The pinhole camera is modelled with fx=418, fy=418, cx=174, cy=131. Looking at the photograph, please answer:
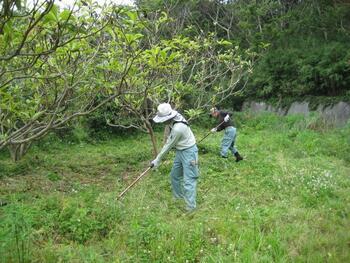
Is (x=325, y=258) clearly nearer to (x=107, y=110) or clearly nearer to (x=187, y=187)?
(x=187, y=187)

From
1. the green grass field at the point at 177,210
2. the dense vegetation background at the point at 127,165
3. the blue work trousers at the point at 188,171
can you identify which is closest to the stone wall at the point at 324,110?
the dense vegetation background at the point at 127,165

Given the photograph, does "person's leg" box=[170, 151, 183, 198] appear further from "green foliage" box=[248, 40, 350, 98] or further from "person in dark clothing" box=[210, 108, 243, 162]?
A: "green foliage" box=[248, 40, 350, 98]

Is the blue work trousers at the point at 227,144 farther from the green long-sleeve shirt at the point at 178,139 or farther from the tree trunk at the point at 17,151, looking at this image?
the tree trunk at the point at 17,151

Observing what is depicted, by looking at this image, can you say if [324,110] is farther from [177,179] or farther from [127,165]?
[177,179]

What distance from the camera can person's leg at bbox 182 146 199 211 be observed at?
616 centimetres

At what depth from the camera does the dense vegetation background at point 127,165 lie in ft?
14.1

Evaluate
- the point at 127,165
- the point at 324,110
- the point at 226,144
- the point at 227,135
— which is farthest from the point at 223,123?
the point at 324,110

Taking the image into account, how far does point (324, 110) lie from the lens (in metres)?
15.8

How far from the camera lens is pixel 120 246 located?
455 centimetres

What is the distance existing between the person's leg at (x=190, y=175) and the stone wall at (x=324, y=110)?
9929mm

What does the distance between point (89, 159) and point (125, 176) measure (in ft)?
7.38

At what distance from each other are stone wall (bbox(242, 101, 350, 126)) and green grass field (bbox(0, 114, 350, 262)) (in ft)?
14.8

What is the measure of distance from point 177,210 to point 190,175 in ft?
1.83

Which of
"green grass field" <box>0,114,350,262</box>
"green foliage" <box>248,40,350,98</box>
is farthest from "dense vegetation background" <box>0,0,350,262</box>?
"green foliage" <box>248,40,350,98</box>
